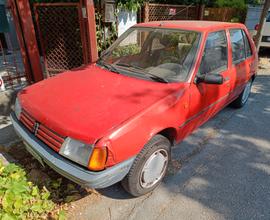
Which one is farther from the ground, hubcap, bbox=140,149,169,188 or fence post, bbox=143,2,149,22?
fence post, bbox=143,2,149,22

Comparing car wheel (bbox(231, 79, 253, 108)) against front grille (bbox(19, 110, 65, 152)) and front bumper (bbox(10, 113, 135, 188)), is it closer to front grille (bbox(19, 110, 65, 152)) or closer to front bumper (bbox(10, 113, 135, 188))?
front bumper (bbox(10, 113, 135, 188))

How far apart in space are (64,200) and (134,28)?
2.46 meters

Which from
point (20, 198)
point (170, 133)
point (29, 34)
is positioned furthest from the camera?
point (29, 34)

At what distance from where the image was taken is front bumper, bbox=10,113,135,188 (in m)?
1.81

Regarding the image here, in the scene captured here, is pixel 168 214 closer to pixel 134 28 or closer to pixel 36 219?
pixel 36 219

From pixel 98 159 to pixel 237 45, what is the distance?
114 inches

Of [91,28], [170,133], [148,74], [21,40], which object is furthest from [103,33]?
[170,133]

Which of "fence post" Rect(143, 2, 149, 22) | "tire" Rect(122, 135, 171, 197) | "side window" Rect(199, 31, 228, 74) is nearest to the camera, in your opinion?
"tire" Rect(122, 135, 171, 197)

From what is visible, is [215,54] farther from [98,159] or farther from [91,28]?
[91,28]

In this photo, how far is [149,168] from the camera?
90.0 inches

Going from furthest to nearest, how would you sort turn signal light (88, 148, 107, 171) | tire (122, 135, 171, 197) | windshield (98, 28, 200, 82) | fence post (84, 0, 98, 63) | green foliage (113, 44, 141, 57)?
fence post (84, 0, 98, 63), green foliage (113, 44, 141, 57), windshield (98, 28, 200, 82), tire (122, 135, 171, 197), turn signal light (88, 148, 107, 171)

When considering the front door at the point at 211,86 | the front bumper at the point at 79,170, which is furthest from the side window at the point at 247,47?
the front bumper at the point at 79,170

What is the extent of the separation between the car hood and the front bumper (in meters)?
0.23

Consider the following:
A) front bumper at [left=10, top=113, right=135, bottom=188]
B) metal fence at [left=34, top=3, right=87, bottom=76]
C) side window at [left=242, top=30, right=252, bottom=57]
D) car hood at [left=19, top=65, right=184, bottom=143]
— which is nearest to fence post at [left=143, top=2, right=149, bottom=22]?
metal fence at [left=34, top=3, right=87, bottom=76]
